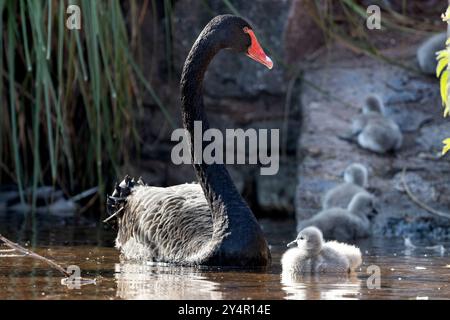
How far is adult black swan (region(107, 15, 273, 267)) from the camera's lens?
5414 millimetres

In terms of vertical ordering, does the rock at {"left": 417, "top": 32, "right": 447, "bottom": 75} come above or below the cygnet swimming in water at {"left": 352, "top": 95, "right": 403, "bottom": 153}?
above

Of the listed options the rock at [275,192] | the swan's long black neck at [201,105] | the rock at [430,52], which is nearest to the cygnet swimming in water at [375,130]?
the rock at [430,52]

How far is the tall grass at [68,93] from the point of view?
7.13 m

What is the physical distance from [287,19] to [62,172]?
6.88ft

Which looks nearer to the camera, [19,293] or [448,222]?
[19,293]

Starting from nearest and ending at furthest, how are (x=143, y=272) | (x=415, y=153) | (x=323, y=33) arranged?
(x=143, y=272)
(x=415, y=153)
(x=323, y=33)

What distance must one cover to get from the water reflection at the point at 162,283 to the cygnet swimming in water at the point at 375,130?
279 cm

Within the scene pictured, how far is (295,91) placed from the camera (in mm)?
8773

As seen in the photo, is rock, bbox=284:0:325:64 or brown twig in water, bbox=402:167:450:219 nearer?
brown twig in water, bbox=402:167:450:219

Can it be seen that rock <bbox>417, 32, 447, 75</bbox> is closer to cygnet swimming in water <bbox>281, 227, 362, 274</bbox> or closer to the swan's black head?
the swan's black head

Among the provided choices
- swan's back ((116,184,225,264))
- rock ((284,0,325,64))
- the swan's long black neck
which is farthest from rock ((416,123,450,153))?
the swan's long black neck

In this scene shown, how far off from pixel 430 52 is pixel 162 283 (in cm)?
431
